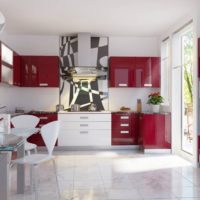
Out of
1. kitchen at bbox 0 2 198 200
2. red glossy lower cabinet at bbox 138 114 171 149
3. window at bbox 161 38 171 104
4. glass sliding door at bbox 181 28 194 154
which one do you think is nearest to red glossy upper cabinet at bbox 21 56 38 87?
kitchen at bbox 0 2 198 200

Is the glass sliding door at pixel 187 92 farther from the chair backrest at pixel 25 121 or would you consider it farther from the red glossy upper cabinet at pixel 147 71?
the chair backrest at pixel 25 121

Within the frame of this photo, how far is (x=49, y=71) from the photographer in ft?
22.2

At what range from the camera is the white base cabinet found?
655 centimetres

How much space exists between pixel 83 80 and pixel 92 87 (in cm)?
28

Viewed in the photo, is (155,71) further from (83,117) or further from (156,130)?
(83,117)

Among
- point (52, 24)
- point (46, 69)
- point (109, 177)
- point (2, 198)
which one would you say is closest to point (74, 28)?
point (52, 24)

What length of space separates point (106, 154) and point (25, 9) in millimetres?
3268

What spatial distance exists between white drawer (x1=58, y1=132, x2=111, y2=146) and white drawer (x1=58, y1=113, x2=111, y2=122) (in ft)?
1.12

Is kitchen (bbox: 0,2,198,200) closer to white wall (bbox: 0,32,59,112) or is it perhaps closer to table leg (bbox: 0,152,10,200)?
white wall (bbox: 0,32,59,112)

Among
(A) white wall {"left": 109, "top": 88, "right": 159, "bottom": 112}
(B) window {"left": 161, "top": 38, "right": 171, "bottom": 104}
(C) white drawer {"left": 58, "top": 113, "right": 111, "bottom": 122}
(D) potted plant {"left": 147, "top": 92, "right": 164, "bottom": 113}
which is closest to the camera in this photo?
(D) potted plant {"left": 147, "top": 92, "right": 164, "bottom": 113}

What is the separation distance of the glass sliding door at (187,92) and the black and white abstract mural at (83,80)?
193 cm

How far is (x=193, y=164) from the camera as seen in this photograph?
5.07 meters

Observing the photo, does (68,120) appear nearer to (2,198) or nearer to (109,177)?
(109,177)

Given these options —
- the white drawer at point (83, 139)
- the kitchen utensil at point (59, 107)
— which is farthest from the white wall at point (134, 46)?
the white drawer at point (83, 139)
